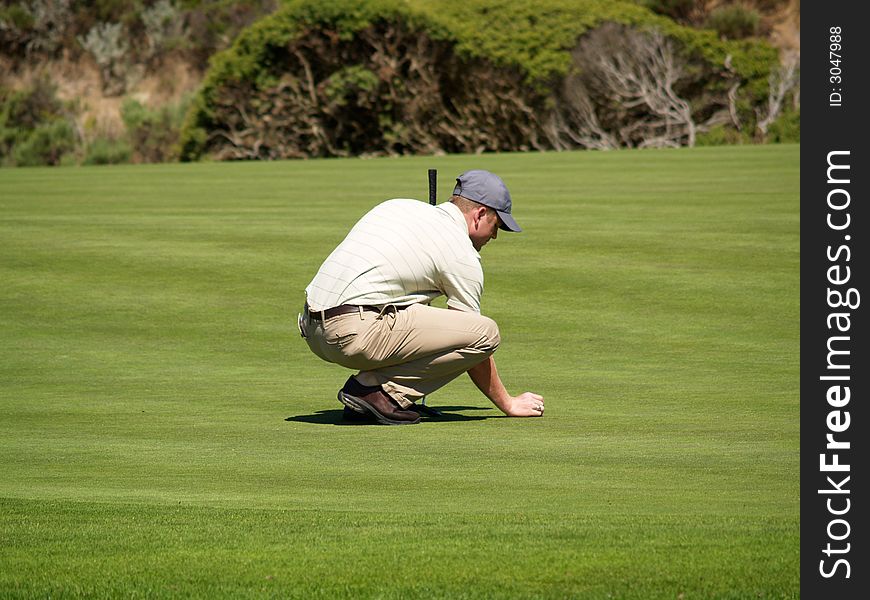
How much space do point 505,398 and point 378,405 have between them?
68cm

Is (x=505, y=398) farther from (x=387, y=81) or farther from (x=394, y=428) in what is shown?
(x=387, y=81)

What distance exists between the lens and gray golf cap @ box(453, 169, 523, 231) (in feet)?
25.3

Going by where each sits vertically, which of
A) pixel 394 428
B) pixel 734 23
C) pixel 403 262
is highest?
pixel 734 23

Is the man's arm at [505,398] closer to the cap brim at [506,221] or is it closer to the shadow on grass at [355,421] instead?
the shadow on grass at [355,421]

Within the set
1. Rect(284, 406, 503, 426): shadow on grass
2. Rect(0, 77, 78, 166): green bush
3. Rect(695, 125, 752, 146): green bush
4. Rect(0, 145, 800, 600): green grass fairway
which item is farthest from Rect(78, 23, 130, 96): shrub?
Rect(284, 406, 503, 426): shadow on grass

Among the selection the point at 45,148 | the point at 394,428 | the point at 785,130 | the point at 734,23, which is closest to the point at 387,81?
the point at 45,148

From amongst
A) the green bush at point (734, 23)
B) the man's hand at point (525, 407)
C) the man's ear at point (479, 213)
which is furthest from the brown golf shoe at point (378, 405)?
→ the green bush at point (734, 23)

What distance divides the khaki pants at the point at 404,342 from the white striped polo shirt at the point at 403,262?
9cm

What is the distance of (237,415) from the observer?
26.1ft

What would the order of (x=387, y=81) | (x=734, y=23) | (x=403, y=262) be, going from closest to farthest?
(x=403, y=262)
(x=387, y=81)
(x=734, y=23)

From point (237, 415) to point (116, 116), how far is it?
140 feet

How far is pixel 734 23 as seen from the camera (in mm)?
52094

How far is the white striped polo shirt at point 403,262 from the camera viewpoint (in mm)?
7594

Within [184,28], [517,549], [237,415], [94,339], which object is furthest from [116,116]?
[517,549]
